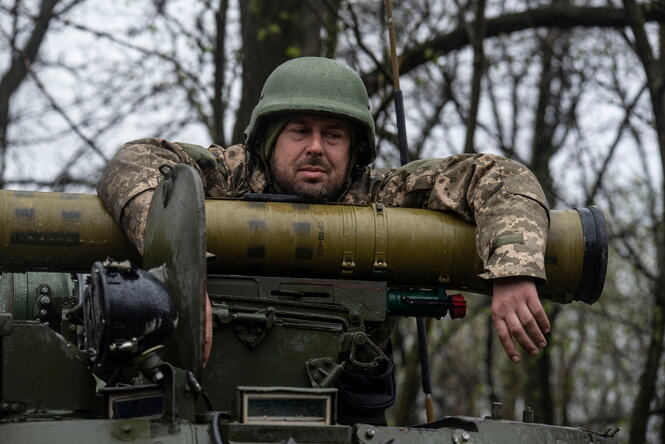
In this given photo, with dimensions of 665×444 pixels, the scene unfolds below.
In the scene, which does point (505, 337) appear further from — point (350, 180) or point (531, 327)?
point (350, 180)

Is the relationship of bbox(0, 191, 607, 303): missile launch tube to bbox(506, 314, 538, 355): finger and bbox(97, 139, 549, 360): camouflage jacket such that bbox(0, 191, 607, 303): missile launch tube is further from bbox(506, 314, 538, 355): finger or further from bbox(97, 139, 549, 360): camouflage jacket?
bbox(506, 314, 538, 355): finger

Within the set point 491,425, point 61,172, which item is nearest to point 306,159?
point 491,425

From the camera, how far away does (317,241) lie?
5070 mm

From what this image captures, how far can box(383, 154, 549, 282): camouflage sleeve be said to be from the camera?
4.82 metres

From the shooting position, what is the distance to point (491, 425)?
169 inches

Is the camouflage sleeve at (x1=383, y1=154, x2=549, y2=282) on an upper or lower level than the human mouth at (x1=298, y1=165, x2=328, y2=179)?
lower

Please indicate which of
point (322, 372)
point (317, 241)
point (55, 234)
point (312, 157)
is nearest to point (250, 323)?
point (322, 372)

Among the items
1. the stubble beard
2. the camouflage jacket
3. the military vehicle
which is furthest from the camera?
the stubble beard

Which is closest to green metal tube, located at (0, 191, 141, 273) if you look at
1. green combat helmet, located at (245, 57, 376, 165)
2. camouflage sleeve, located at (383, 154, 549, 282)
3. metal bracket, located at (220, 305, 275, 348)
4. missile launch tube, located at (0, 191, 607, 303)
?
missile launch tube, located at (0, 191, 607, 303)

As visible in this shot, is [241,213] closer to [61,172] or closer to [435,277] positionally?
[435,277]

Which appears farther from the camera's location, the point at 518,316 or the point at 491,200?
the point at 491,200

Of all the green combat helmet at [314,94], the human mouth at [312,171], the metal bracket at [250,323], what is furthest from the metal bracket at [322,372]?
the green combat helmet at [314,94]

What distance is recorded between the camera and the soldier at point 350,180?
4785mm

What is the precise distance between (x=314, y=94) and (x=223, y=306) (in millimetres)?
1319
